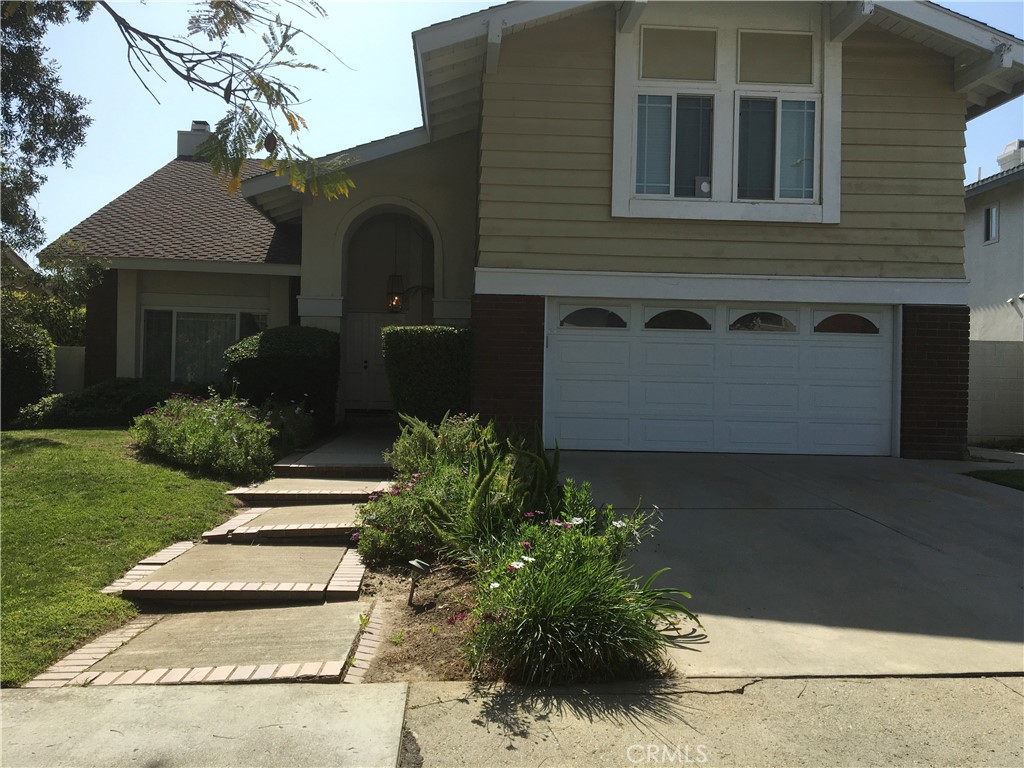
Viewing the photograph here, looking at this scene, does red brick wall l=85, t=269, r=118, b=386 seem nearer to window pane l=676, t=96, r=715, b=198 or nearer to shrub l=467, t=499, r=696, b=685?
window pane l=676, t=96, r=715, b=198

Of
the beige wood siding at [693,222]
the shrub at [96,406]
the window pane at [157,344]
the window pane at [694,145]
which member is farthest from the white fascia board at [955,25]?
the window pane at [157,344]

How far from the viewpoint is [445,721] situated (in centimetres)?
353

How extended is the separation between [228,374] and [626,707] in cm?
908

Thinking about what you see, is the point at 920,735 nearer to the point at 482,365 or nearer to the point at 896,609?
the point at 896,609

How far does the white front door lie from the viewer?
14.1 m

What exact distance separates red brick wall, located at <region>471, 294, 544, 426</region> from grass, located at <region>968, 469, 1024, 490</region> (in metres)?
5.38

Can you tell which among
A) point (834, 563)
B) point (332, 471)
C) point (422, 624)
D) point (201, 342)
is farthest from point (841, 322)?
point (201, 342)

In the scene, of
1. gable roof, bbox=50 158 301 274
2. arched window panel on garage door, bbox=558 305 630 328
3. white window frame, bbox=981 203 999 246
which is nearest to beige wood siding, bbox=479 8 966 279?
arched window panel on garage door, bbox=558 305 630 328

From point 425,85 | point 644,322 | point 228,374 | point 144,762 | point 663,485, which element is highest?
point 425,85

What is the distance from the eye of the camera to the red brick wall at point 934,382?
10398 mm

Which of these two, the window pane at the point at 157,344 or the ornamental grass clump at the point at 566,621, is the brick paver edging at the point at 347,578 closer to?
the ornamental grass clump at the point at 566,621

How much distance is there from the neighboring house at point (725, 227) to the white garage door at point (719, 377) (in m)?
0.03

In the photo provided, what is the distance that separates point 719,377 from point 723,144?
311cm

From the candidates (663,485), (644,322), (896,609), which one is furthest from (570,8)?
(896,609)
